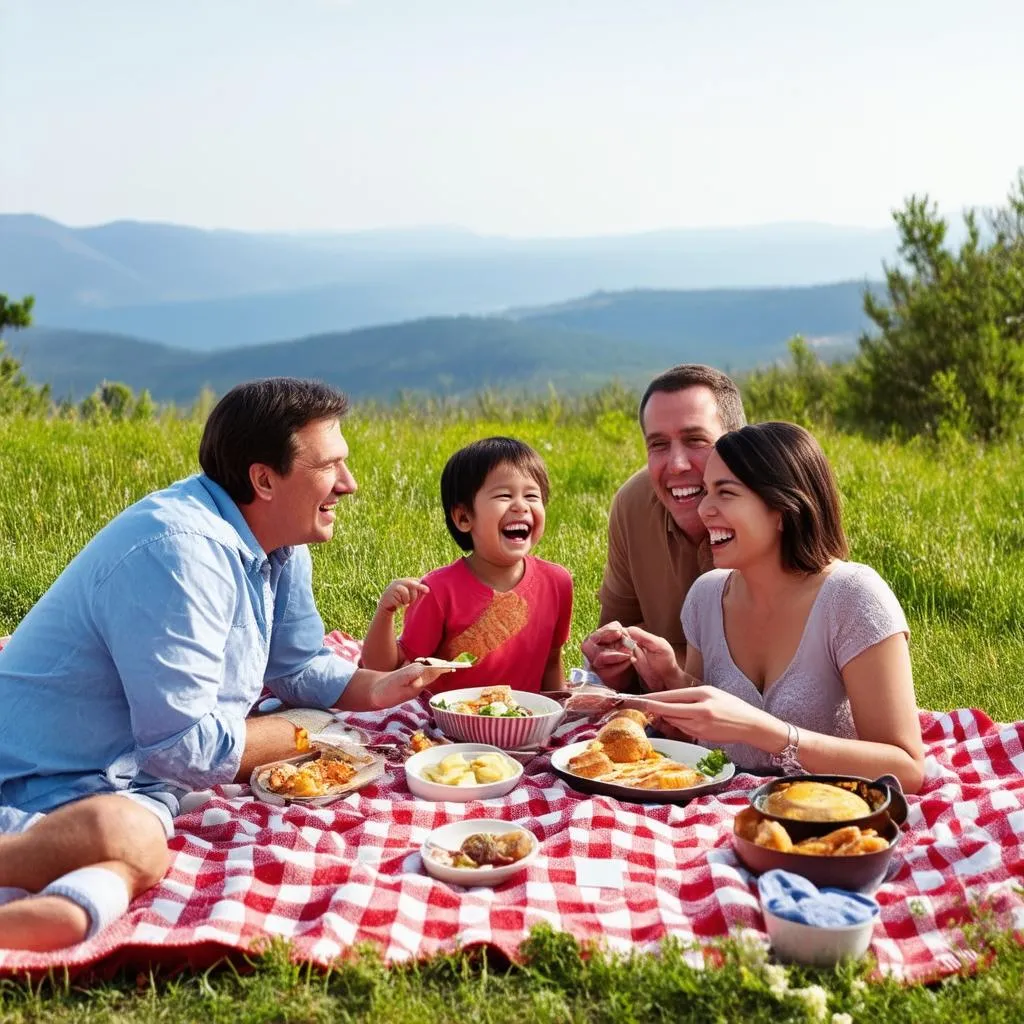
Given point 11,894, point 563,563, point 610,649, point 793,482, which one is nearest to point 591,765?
point 610,649

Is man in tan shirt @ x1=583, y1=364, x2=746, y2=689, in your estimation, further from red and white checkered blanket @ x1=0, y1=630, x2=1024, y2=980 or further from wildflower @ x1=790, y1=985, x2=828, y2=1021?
wildflower @ x1=790, y1=985, x2=828, y2=1021

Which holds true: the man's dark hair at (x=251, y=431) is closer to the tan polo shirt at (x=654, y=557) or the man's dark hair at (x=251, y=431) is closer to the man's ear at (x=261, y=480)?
the man's ear at (x=261, y=480)

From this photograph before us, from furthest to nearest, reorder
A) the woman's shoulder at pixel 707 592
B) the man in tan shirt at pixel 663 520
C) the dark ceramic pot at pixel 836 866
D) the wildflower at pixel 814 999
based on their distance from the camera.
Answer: the man in tan shirt at pixel 663 520 → the woman's shoulder at pixel 707 592 → the dark ceramic pot at pixel 836 866 → the wildflower at pixel 814 999

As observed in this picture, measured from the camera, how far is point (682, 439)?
5.01m

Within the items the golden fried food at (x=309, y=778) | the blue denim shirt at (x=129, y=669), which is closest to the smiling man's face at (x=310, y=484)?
the blue denim shirt at (x=129, y=669)

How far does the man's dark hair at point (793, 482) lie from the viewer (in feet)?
13.5

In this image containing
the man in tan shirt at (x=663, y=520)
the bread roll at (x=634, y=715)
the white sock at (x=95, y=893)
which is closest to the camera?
the white sock at (x=95, y=893)

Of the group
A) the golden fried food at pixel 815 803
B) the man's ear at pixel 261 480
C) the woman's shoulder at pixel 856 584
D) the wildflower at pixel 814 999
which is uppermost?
the man's ear at pixel 261 480

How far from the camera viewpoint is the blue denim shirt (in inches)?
142

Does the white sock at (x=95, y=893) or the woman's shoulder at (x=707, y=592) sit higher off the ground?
the woman's shoulder at (x=707, y=592)

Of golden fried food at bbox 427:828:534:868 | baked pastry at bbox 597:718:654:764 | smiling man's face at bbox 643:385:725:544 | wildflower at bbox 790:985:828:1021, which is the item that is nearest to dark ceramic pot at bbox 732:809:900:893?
wildflower at bbox 790:985:828:1021

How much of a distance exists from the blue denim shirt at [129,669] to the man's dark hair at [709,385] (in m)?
2.04

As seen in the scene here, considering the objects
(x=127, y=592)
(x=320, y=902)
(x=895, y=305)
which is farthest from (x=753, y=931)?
(x=895, y=305)

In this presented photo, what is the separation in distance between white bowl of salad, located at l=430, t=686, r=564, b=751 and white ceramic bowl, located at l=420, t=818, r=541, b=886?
76 cm
